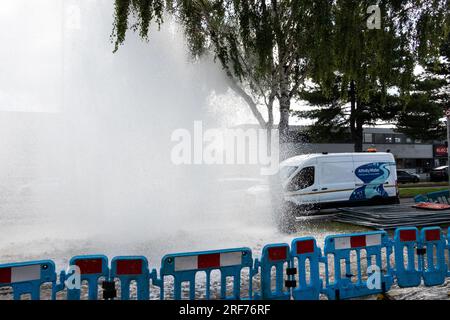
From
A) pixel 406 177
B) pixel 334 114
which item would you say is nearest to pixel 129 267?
pixel 334 114

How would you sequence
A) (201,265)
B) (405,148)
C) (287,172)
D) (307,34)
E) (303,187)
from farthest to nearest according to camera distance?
(405,148)
(287,172)
(303,187)
(307,34)
(201,265)

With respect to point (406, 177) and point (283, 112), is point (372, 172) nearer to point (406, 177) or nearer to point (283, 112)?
point (283, 112)

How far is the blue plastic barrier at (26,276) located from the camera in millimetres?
4059

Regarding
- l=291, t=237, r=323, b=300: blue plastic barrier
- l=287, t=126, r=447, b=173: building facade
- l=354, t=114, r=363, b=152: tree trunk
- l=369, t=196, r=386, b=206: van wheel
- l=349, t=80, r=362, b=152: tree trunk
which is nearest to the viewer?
l=291, t=237, r=323, b=300: blue plastic barrier

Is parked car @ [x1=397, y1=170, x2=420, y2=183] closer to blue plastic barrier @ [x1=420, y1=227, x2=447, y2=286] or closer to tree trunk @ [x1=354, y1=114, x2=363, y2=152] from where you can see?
tree trunk @ [x1=354, y1=114, x2=363, y2=152]

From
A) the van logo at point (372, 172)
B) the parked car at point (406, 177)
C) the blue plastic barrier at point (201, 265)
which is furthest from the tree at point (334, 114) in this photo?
the blue plastic barrier at point (201, 265)

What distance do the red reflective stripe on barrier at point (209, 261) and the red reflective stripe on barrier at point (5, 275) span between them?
79.8 inches

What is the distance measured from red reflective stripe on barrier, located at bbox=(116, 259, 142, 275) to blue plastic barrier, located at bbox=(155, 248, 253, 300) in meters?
0.26

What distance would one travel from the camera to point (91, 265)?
436cm

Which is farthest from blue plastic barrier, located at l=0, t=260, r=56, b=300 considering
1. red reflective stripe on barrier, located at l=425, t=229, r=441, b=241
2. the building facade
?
the building facade

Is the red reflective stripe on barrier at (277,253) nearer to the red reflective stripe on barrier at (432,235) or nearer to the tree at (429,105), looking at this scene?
the red reflective stripe on barrier at (432,235)

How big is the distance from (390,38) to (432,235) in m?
5.66

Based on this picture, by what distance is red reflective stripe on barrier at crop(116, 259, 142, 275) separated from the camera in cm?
442
